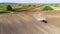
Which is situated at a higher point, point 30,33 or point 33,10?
point 33,10

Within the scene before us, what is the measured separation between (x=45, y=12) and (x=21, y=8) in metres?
0.25

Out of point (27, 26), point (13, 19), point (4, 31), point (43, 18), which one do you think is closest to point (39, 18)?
point (43, 18)

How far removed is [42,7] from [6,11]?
37cm

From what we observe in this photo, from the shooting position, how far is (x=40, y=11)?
1.51m

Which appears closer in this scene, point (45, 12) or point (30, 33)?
point (30, 33)

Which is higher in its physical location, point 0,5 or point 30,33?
point 0,5

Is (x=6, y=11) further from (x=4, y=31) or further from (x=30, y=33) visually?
(x=30, y=33)

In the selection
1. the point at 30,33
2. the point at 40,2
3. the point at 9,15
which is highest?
the point at 40,2

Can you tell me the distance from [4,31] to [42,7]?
1.52 feet

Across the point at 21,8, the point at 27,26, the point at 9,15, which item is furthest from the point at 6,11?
the point at 27,26

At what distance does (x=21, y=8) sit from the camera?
1.49 meters

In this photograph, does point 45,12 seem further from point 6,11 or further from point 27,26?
point 6,11

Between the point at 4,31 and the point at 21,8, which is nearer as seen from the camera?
the point at 4,31

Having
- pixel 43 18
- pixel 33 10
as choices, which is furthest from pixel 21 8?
pixel 43 18
